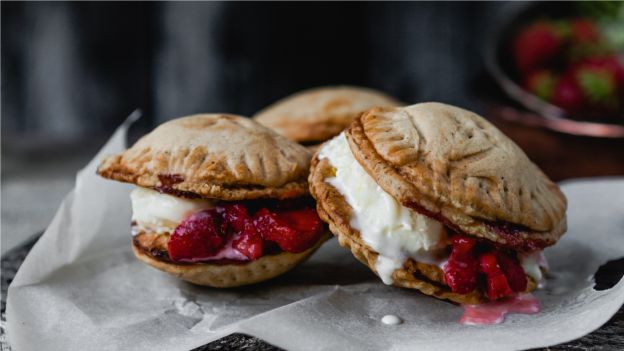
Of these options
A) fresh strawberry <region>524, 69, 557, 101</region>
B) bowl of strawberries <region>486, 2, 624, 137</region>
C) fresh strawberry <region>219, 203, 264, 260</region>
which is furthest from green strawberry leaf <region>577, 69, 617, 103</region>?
fresh strawberry <region>219, 203, 264, 260</region>

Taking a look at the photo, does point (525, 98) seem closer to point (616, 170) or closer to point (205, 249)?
point (616, 170)

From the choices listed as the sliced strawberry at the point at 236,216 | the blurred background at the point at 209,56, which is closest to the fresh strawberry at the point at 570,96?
the blurred background at the point at 209,56

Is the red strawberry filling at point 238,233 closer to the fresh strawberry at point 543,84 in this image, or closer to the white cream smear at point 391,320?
the white cream smear at point 391,320

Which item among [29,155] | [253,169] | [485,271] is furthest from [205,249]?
[29,155]

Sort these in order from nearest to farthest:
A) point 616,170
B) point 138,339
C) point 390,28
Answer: point 138,339, point 616,170, point 390,28

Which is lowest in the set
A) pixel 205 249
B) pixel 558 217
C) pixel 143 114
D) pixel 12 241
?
pixel 143 114

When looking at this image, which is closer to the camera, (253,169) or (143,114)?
(253,169)

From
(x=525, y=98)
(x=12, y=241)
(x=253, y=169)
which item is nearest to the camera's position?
(x=253, y=169)
